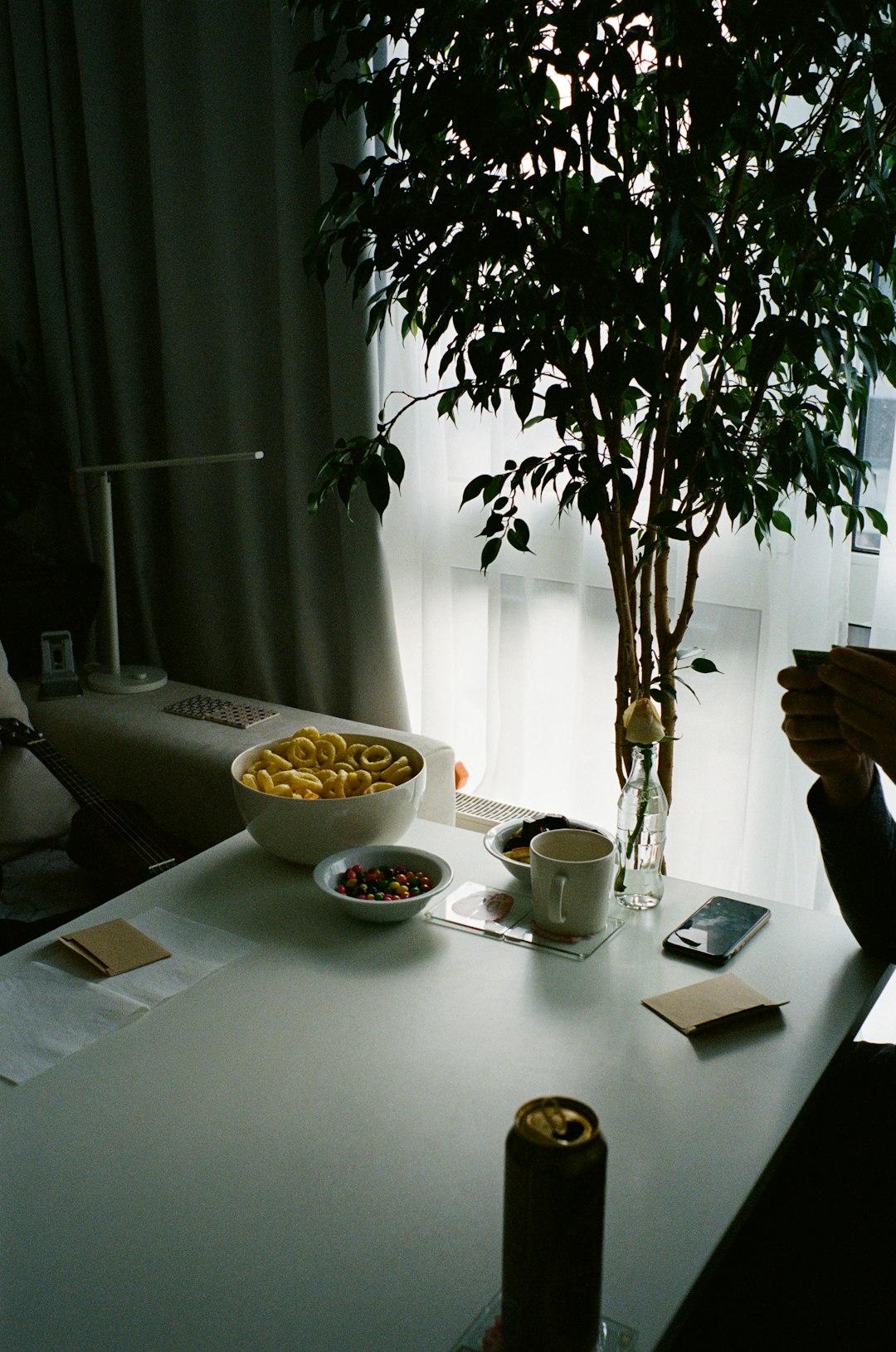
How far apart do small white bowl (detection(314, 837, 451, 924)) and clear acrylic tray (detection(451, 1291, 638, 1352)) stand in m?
0.55

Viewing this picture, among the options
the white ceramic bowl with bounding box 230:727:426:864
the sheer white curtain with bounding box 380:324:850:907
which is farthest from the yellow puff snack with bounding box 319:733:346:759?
the sheer white curtain with bounding box 380:324:850:907

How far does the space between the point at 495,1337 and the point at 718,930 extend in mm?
630

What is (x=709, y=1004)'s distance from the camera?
Result: 112cm

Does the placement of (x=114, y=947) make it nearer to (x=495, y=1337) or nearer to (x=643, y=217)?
(x=495, y=1337)

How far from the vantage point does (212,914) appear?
1.33m

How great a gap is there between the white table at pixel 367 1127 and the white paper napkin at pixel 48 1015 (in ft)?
0.07

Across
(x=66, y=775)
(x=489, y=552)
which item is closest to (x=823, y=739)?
(x=489, y=552)

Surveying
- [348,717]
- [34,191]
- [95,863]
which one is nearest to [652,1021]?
[95,863]

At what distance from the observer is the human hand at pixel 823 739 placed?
1232 mm

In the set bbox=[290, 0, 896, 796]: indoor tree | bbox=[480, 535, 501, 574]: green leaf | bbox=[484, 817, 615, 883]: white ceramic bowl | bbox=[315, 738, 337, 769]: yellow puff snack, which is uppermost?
bbox=[290, 0, 896, 796]: indoor tree

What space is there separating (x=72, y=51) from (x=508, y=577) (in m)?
1.69

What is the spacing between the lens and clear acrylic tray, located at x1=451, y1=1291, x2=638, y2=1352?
0.73m

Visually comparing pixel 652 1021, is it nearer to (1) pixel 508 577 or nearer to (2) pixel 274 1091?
(2) pixel 274 1091

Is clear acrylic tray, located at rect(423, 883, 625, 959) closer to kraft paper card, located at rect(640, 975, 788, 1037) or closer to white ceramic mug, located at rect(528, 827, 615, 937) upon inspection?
white ceramic mug, located at rect(528, 827, 615, 937)
